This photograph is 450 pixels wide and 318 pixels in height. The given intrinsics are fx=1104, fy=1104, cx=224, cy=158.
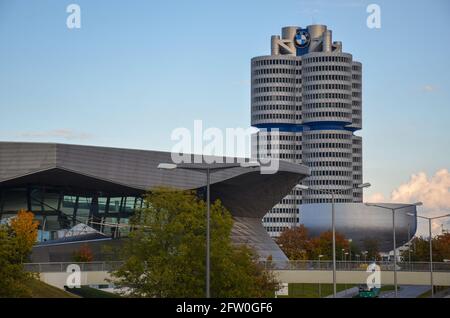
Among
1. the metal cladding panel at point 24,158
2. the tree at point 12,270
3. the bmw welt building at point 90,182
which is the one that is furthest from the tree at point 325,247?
the tree at point 12,270

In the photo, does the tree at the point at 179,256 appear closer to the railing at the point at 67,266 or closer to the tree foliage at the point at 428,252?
the railing at the point at 67,266

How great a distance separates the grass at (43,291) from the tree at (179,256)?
5454mm

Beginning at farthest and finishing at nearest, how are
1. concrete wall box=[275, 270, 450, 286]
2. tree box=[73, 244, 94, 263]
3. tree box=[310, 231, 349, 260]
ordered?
tree box=[310, 231, 349, 260], tree box=[73, 244, 94, 263], concrete wall box=[275, 270, 450, 286]

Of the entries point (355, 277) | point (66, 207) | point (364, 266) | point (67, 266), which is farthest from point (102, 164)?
point (355, 277)

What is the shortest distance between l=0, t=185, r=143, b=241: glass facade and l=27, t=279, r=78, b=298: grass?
149 ft

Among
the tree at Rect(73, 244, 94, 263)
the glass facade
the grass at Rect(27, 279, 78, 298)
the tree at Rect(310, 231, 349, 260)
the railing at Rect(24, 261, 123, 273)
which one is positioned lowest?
the grass at Rect(27, 279, 78, 298)

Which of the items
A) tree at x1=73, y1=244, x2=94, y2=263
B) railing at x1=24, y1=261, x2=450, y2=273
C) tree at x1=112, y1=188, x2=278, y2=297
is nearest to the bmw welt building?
tree at x1=73, y1=244, x2=94, y2=263

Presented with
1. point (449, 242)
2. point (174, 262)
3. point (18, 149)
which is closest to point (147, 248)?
point (174, 262)

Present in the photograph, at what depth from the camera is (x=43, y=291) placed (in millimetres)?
67938

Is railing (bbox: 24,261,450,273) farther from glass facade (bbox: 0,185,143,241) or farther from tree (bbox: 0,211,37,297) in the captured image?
glass facade (bbox: 0,185,143,241)

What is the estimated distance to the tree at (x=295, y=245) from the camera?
6511 inches

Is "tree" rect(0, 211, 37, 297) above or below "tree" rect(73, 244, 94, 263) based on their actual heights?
below

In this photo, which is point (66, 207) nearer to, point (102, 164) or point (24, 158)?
point (102, 164)

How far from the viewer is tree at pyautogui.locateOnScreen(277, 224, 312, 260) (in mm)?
165375
